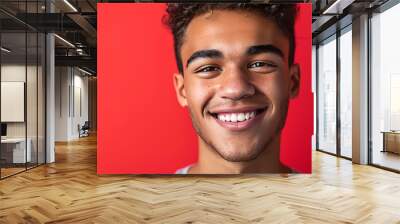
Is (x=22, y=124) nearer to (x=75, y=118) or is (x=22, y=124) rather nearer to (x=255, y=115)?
(x=255, y=115)

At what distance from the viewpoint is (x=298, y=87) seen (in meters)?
6.71

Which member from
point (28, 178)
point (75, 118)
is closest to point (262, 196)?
point (28, 178)

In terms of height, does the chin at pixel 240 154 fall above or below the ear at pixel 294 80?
below

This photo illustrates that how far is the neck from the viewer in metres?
6.57

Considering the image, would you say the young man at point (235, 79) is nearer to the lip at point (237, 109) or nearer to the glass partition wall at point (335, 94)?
the lip at point (237, 109)

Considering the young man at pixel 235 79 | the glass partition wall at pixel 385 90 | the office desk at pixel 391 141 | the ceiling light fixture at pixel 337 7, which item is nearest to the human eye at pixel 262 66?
the young man at pixel 235 79

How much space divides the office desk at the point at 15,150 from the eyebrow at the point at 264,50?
4.84 metres

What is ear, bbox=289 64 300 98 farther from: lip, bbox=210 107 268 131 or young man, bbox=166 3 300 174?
lip, bbox=210 107 268 131

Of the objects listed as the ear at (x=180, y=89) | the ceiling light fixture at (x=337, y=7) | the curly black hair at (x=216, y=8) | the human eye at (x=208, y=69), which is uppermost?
the ceiling light fixture at (x=337, y=7)

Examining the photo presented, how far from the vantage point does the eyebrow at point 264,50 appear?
6340 millimetres

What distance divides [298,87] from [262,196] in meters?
2.32

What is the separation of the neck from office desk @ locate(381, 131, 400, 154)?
2812mm

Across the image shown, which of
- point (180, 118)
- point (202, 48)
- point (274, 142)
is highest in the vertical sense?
point (202, 48)

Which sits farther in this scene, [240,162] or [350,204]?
[240,162]
